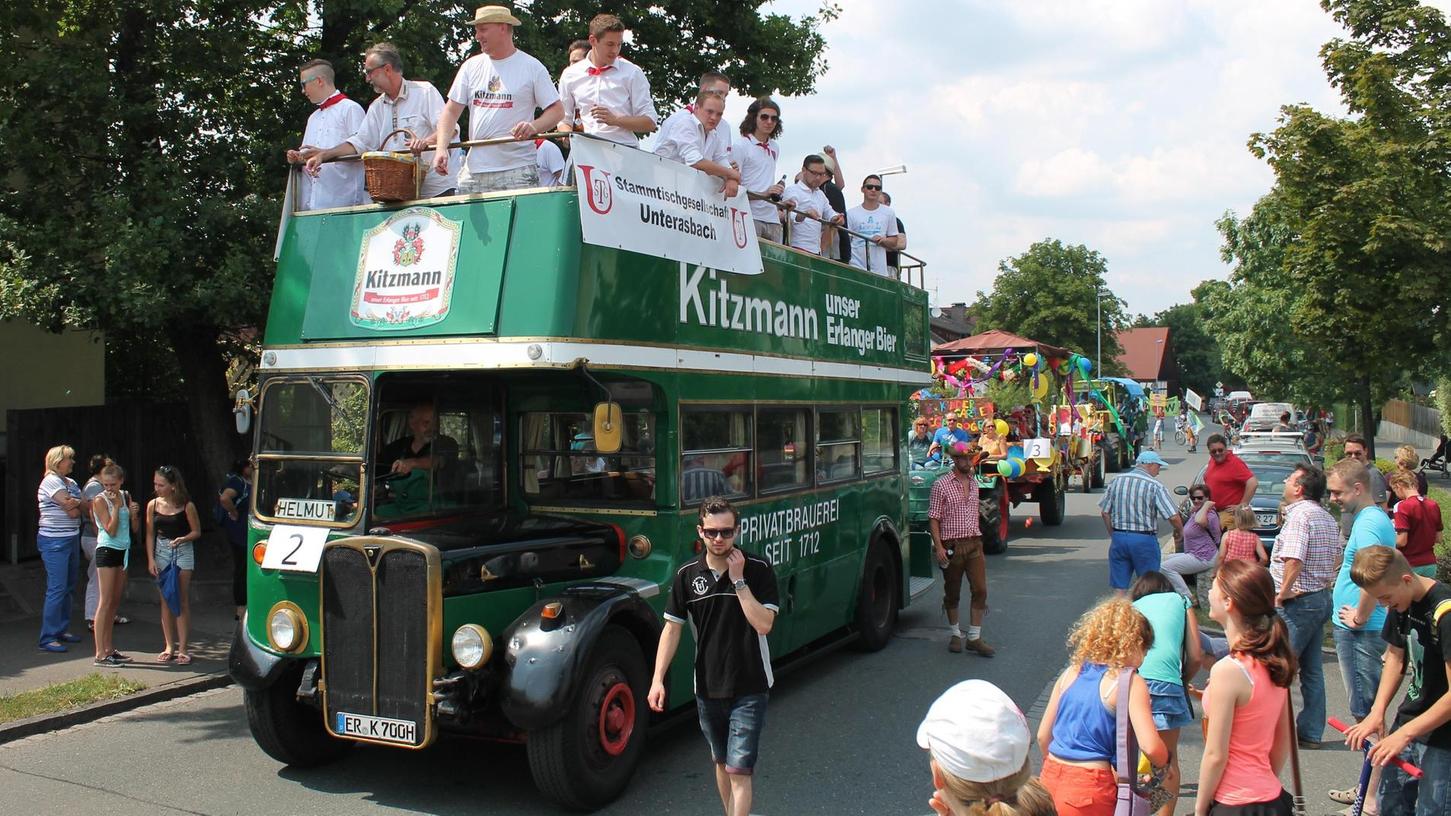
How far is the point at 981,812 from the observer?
9.55ft

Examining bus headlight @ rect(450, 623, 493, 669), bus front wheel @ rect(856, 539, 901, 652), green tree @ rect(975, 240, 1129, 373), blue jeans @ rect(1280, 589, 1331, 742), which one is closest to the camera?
bus headlight @ rect(450, 623, 493, 669)

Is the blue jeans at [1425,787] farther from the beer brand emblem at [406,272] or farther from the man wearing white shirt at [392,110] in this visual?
the man wearing white shirt at [392,110]

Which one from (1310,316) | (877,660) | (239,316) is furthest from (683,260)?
(1310,316)

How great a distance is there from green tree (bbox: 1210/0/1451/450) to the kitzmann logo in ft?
33.9

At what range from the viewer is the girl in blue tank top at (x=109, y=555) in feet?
30.0

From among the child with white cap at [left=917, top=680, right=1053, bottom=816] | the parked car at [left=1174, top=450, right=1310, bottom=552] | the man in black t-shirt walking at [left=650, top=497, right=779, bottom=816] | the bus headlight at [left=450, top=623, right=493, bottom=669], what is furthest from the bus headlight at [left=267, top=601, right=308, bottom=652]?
the parked car at [left=1174, top=450, right=1310, bottom=552]

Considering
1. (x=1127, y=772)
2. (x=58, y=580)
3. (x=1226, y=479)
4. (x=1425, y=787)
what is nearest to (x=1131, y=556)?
(x=1226, y=479)

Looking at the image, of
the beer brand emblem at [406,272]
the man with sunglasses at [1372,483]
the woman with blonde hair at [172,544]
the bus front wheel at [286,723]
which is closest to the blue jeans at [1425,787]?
the man with sunglasses at [1372,483]

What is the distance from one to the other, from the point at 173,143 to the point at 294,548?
252 inches

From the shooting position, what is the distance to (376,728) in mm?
5883

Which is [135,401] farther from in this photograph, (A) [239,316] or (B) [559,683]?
(B) [559,683]

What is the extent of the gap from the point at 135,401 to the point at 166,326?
3.10 metres

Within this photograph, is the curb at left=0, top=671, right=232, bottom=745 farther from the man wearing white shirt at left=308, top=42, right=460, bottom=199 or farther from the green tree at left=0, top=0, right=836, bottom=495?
the man wearing white shirt at left=308, top=42, right=460, bottom=199

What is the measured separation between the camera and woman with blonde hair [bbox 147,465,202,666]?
30.6 ft
